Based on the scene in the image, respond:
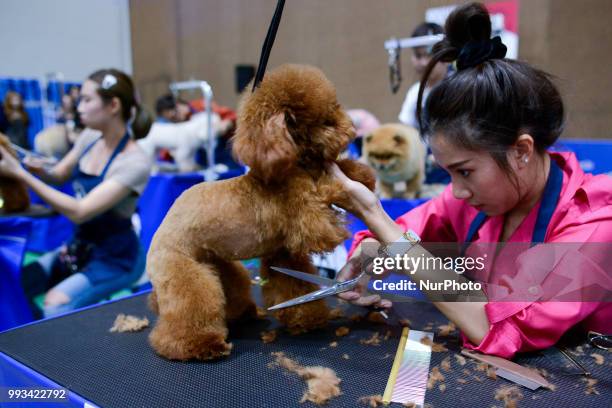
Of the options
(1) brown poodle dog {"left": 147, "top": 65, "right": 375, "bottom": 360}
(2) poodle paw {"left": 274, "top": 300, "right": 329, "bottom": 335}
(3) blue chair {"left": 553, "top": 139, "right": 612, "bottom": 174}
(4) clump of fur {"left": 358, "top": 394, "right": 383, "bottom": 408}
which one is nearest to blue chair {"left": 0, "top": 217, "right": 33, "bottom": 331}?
(1) brown poodle dog {"left": 147, "top": 65, "right": 375, "bottom": 360}

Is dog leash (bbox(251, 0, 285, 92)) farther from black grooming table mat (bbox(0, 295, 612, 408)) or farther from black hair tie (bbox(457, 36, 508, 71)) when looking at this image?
black grooming table mat (bbox(0, 295, 612, 408))

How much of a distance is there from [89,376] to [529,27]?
8.97 ft

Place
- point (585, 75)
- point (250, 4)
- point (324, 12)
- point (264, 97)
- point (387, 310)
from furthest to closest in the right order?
point (324, 12) → point (585, 75) → point (250, 4) → point (387, 310) → point (264, 97)

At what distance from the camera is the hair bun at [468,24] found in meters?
0.73

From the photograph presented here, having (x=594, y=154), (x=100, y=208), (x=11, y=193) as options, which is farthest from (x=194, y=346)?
(x=594, y=154)

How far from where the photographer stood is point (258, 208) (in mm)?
683

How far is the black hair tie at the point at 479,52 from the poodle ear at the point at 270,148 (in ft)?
1.17

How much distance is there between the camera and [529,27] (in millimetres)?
2441

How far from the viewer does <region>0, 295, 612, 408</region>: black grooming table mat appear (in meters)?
0.60

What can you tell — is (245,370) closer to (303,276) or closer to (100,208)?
(303,276)

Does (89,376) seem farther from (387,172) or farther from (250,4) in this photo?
(250,4)

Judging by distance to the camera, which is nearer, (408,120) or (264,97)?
(264,97)

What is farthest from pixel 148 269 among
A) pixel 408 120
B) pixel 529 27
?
pixel 529 27

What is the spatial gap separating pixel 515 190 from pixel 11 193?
148 cm
